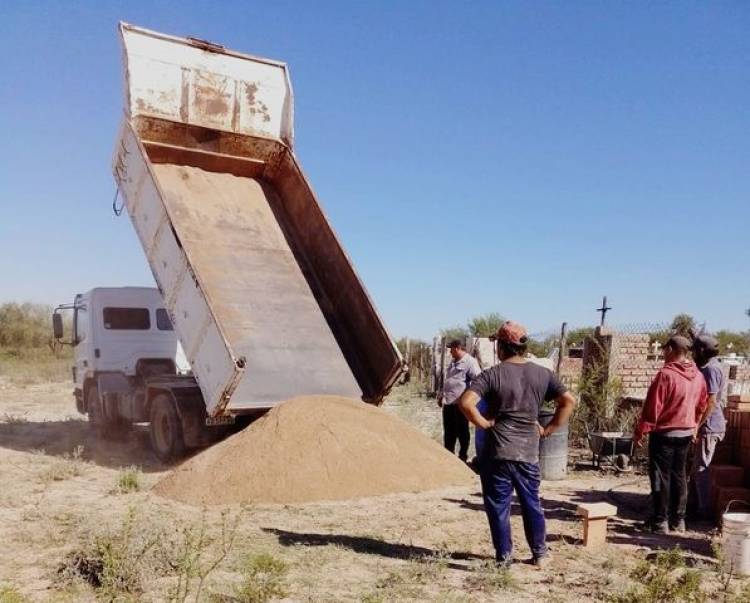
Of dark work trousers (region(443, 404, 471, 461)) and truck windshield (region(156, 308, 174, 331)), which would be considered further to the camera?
truck windshield (region(156, 308, 174, 331))

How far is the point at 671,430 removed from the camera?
5855 millimetres

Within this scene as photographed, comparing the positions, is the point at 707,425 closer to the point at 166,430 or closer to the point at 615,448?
the point at 615,448

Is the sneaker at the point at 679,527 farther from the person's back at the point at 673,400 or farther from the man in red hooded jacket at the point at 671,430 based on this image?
the person's back at the point at 673,400

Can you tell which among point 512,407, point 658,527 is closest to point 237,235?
point 512,407

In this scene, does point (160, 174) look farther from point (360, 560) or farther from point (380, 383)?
point (360, 560)

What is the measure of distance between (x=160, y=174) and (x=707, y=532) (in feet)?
25.7

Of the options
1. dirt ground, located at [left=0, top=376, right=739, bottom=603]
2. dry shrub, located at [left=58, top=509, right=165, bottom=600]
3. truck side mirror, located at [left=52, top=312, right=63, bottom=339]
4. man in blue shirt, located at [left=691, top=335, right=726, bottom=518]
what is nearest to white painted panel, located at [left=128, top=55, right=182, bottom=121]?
truck side mirror, located at [left=52, top=312, right=63, bottom=339]

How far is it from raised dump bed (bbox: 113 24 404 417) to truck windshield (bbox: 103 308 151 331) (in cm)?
272

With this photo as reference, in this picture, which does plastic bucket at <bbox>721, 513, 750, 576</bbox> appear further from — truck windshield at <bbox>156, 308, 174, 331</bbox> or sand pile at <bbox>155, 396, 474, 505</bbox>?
truck windshield at <bbox>156, 308, 174, 331</bbox>

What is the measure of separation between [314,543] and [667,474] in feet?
9.75

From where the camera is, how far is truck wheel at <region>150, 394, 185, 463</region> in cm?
880

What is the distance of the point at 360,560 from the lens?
499 centimetres

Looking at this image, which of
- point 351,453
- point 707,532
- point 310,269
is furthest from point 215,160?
point 707,532

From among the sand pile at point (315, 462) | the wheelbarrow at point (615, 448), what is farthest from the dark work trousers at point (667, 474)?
the wheelbarrow at point (615, 448)
